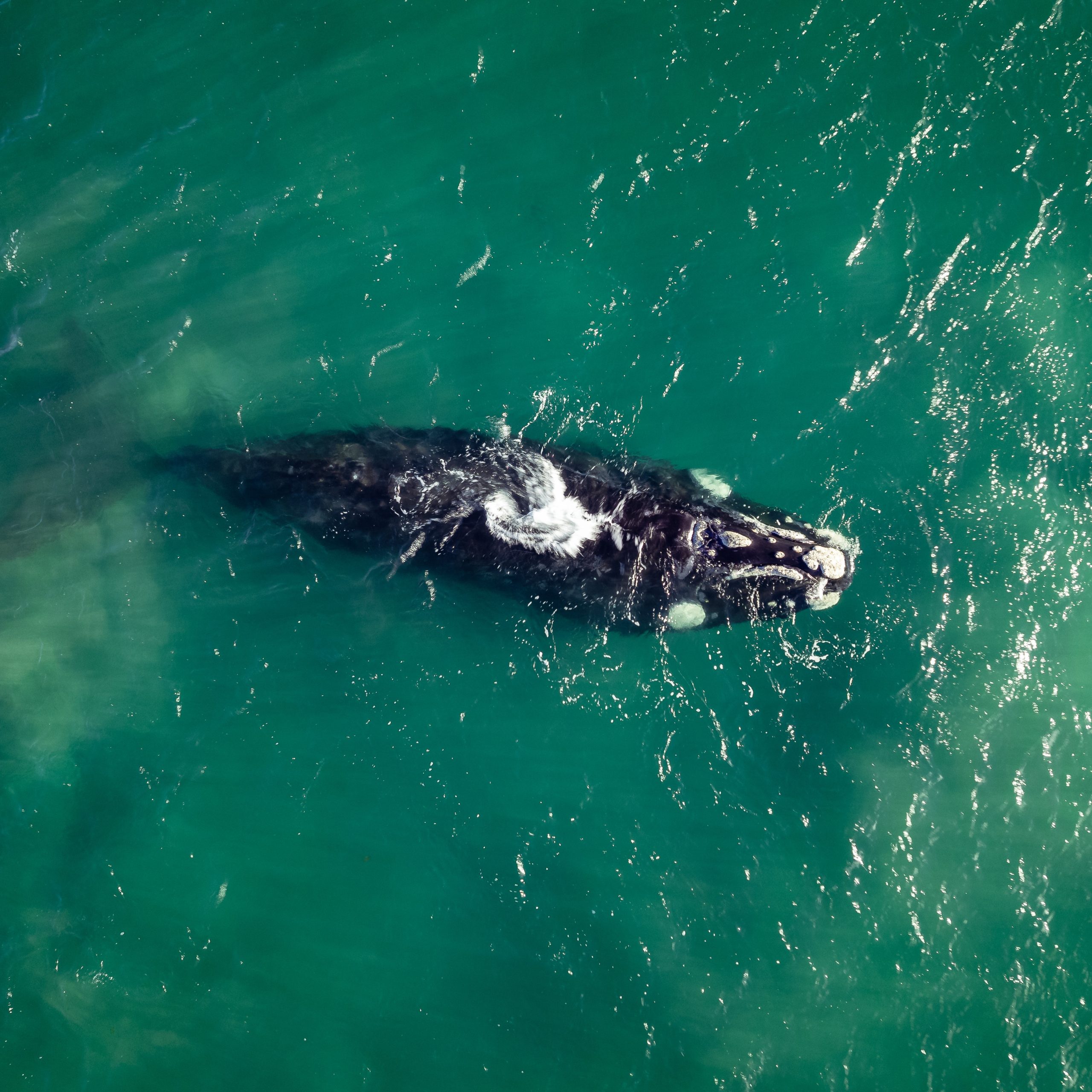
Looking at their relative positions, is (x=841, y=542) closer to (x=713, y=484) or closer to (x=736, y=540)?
(x=736, y=540)

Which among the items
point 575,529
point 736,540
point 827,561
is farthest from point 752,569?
point 575,529

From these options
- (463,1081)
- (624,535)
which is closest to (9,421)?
(624,535)

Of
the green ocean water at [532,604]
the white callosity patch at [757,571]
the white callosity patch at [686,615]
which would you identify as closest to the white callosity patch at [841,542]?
the green ocean water at [532,604]

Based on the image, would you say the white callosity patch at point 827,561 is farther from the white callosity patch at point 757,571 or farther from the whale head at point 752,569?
the white callosity patch at point 757,571

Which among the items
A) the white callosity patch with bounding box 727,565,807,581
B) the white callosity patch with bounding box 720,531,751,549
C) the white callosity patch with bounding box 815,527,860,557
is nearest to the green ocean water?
the white callosity patch with bounding box 815,527,860,557

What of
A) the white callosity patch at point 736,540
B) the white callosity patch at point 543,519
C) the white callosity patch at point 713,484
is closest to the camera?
the white callosity patch at point 736,540

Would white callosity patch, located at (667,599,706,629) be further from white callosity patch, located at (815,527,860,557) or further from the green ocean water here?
white callosity patch, located at (815,527,860,557)

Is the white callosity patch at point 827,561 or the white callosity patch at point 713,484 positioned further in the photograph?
the white callosity patch at point 713,484
